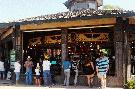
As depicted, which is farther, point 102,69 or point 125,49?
point 125,49

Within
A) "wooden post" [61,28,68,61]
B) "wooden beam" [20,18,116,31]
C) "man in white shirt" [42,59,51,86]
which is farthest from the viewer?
"wooden post" [61,28,68,61]

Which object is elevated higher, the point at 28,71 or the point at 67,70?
the point at 67,70

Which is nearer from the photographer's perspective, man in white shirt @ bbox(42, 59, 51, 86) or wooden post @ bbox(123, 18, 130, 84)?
wooden post @ bbox(123, 18, 130, 84)

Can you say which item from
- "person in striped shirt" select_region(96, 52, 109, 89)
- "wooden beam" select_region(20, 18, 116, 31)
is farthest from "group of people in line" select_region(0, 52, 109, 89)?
"wooden beam" select_region(20, 18, 116, 31)

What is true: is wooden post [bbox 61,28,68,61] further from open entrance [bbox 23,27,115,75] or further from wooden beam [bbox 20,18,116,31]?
open entrance [bbox 23,27,115,75]

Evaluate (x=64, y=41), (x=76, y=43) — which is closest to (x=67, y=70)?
(x=64, y=41)

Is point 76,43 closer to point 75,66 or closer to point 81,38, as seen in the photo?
point 81,38

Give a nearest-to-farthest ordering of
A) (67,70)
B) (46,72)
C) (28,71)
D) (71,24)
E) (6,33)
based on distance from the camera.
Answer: (67,70), (46,72), (71,24), (28,71), (6,33)

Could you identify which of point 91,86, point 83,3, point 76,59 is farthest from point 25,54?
point 83,3

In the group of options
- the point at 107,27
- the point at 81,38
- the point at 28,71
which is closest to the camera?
the point at 28,71

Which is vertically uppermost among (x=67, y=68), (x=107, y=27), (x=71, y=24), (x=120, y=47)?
(x=71, y=24)

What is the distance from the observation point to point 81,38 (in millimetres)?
19859

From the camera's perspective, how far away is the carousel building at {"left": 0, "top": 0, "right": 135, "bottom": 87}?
16844mm

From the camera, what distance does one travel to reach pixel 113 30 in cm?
1764
